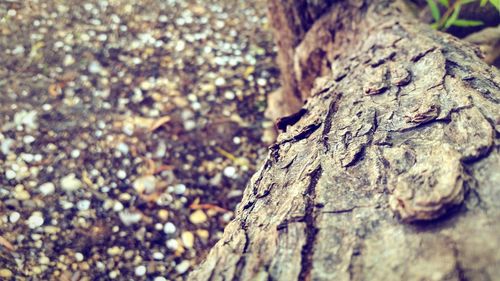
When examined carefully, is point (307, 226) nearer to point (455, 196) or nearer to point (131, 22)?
point (455, 196)

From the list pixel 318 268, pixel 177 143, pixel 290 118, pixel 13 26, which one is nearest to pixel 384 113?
pixel 290 118

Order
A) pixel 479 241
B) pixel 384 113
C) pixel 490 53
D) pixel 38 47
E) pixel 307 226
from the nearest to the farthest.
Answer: pixel 479 241, pixel 307 226, pixel 384 113, pixel 490 53, pixel 38 47

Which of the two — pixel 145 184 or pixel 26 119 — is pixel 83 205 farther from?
pixel 26 119

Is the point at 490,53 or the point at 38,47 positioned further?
the point at 38,47

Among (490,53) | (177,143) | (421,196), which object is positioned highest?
(421,196)

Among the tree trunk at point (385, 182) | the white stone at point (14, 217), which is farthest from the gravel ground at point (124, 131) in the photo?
the tree trunk at point (385, 182)

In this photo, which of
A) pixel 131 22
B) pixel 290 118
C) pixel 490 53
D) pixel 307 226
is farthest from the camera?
pixel 131 22

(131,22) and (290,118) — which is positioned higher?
(290,118)
